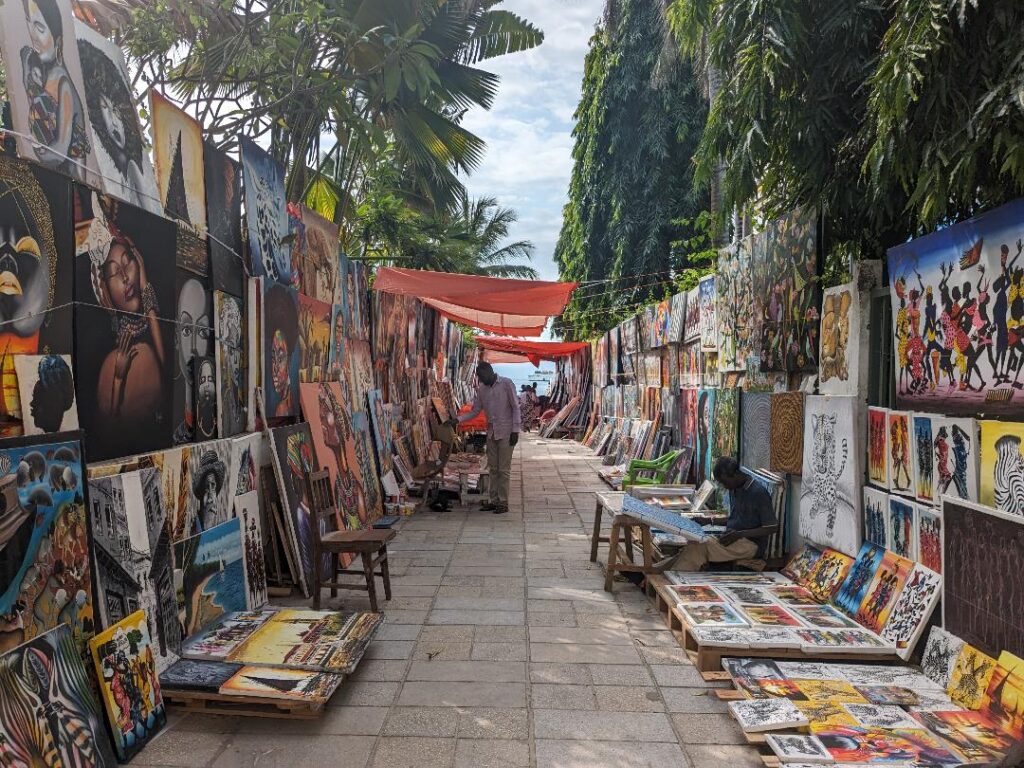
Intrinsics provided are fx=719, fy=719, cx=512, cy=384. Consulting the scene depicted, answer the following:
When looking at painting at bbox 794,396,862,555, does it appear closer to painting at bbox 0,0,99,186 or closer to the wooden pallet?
the wooden pallet

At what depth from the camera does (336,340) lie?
7594mm

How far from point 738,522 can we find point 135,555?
13.4 ft

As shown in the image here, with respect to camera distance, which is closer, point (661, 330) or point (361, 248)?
point (661, 330)

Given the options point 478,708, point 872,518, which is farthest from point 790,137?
point 478,708

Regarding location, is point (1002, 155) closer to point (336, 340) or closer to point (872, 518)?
point (872, 518)

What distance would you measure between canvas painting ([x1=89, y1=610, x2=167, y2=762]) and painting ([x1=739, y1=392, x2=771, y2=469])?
473 cm

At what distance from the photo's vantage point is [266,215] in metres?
5.59

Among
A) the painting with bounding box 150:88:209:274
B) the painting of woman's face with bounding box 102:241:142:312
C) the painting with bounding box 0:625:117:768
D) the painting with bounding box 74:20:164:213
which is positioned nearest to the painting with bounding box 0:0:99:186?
the painting with bounding box 74:20:164:213

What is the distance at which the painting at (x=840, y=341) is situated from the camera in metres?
4.70

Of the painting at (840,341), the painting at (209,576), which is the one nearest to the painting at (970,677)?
the painting at (840,341)

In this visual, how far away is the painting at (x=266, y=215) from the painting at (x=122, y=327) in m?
1.40

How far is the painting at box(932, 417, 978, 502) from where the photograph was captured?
3486mm

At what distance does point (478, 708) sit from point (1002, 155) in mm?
3473

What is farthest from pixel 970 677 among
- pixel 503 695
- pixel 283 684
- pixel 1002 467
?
pixel 283 684
